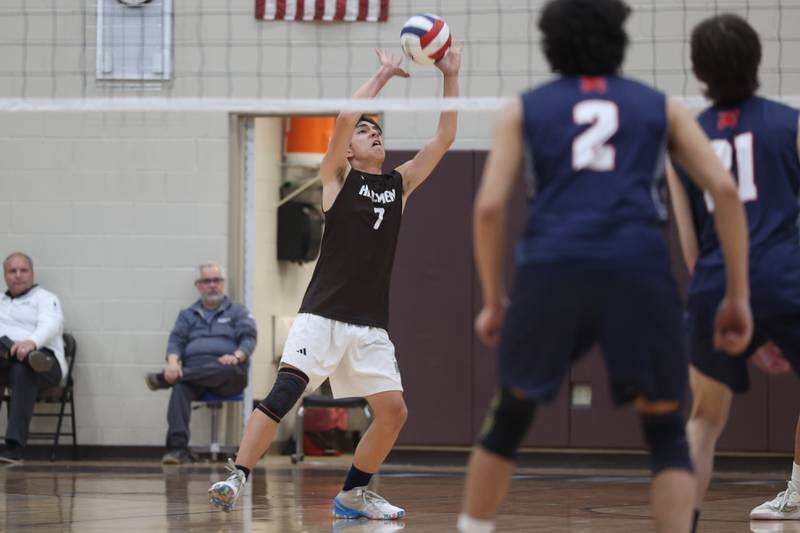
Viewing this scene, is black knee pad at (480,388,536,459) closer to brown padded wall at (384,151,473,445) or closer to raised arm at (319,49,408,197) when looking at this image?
raised arm at (319,49,408,197)

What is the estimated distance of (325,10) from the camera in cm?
1136

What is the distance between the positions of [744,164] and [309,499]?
392cm

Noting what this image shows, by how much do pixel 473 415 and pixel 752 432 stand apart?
2.18 m

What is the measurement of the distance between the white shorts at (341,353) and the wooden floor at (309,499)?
673mm

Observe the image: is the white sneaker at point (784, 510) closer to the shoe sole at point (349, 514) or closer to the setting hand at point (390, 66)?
the shoe sole at point (349, 514)

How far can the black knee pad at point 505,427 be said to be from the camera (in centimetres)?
373

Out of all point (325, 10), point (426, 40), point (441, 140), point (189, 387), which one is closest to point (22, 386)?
point (189, 387)

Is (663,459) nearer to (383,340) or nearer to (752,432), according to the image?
(383,340)

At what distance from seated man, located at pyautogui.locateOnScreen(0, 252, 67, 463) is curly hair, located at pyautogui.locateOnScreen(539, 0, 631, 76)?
7.87 metres

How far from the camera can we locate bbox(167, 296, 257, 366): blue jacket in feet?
36.6

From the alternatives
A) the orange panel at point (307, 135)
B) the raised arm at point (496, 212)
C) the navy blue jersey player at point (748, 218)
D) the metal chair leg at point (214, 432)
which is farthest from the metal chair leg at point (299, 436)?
the raised arm at point (496, 212)

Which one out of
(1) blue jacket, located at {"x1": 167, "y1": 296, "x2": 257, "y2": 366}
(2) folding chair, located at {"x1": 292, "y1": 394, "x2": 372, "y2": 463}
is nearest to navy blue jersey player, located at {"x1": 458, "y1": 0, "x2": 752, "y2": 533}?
(2) folding chair, located at {"x1": 292, "y1": 394, "x2": 372, "y2": 463}

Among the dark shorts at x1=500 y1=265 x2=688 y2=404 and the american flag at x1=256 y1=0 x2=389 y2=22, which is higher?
the american flag at x1=256 y1=0 x2=389 y2=22

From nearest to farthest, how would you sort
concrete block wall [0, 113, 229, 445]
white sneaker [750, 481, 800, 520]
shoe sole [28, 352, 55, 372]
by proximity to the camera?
white sneaker [750, 481, 800, 520] < shoe sole [28, 352, 55, 372] < concrete block wall [0, 113, 229, 445]
